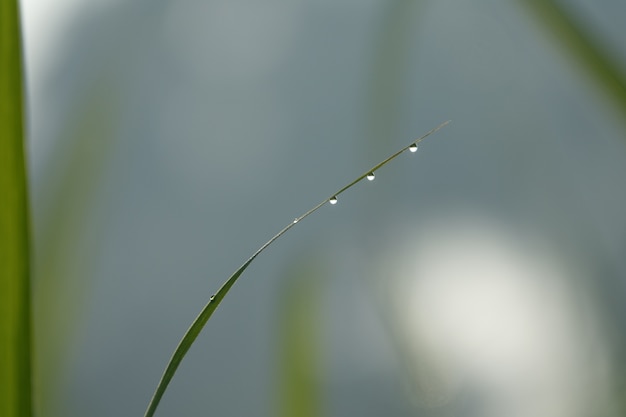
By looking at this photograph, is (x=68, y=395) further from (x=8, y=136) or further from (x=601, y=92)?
(x=601, y=92)

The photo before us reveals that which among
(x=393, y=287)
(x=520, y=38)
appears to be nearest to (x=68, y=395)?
(x=393, y=287)

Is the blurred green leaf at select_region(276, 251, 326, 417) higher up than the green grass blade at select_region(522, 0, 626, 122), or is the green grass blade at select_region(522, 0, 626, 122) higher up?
the green grass blade at select_region(522, 0, 626, 122)

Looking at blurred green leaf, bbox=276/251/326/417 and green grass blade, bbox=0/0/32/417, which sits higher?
green grass blade, bbox=0/0/32/417

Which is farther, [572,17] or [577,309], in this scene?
[577,309]
